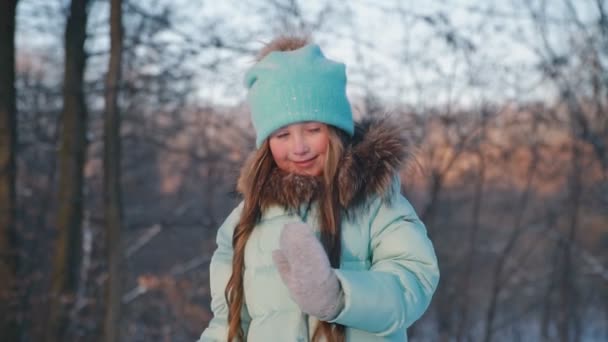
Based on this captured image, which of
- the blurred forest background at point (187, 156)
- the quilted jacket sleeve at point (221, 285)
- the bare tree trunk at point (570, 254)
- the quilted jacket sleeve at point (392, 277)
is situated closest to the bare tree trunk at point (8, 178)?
the blurred forest background at point (187, 156)

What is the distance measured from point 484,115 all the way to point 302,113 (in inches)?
358

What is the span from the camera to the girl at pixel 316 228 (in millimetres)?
1838

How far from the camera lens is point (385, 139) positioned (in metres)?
2.20

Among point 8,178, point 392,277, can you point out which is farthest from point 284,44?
point 8,178

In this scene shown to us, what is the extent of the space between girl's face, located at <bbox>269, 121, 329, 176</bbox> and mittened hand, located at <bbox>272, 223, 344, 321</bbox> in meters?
0.43

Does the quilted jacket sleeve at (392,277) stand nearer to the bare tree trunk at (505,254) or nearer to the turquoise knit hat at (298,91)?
the turquoise knit hat at (298,91)

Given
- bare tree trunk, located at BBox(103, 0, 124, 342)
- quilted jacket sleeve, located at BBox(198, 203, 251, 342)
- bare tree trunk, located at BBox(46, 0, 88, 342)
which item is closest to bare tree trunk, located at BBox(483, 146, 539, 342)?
bare tree trunk, located at BBox(46, 0, 88, 342)

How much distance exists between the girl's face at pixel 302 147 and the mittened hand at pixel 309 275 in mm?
430

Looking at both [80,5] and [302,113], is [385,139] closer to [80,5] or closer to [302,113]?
[302,113]

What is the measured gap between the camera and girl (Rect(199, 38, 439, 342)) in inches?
72.4

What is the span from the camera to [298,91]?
2.25 metres

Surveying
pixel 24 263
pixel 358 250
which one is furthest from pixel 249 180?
pixel 24 263

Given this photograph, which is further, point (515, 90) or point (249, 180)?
point (515, 90)

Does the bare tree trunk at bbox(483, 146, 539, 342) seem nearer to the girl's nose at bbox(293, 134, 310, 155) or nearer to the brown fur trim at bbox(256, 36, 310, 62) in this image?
the brown fur trim at bbox(256, 36, 310, 62)
